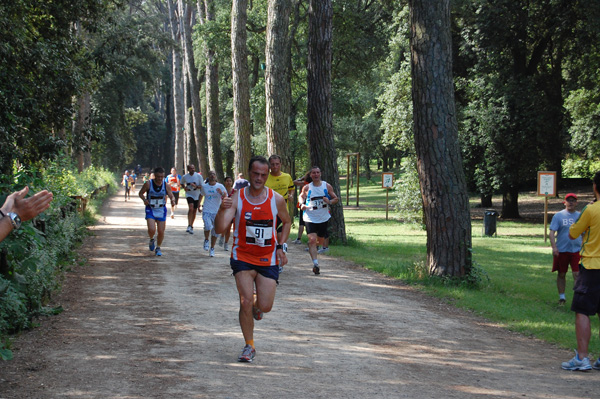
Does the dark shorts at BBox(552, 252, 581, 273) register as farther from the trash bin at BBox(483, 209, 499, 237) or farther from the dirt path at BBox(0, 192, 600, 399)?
the trash bin at BBox(483, 209, 499, 237)

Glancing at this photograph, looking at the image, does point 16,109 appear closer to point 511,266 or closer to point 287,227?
point 287,227

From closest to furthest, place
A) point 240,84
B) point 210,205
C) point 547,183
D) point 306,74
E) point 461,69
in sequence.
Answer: point 210,205 < point 547,183 < point 240,84 < point 306,74 < point 461,69

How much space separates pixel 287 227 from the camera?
7.54 m

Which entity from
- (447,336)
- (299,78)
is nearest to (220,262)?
(447,336)

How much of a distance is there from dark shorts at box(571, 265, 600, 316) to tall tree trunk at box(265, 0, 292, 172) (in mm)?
15084

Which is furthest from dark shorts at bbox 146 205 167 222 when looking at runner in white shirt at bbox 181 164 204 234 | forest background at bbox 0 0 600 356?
runner in white shirt at bbox 181 164 204 234

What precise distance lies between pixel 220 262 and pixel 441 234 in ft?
16.2

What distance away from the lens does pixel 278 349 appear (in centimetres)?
737

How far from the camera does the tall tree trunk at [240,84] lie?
24.2 meters

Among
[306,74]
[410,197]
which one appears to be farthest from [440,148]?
[306,74]

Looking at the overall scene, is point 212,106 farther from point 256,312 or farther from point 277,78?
point 256,312

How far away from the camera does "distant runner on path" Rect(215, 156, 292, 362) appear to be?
689 centimetres

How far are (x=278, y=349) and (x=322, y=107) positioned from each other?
12.4 m

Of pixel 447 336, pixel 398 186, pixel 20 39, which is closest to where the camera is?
pixel 447 336
